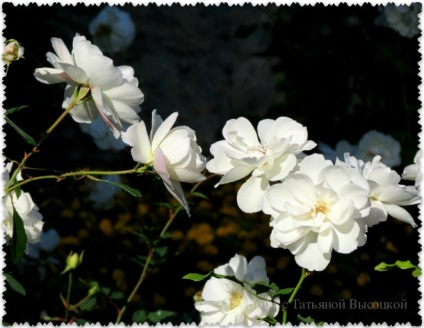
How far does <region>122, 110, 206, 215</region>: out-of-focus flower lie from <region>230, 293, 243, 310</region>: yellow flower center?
261 mm

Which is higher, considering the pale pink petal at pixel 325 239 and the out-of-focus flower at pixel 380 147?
the out-of-focus flower at pixel 380 147

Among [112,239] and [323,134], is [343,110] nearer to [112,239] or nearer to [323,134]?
[323,134]

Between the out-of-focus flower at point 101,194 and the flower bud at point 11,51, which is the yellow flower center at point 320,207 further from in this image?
the out-of-focus flower at point 101,194

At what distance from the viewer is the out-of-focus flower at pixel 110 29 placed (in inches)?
95.0

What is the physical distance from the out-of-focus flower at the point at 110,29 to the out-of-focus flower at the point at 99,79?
51.2 inches

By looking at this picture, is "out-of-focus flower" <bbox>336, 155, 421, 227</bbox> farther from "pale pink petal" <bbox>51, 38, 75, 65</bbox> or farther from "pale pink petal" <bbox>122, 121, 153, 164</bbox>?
"pale pink petal" <bbox>51, 38, 75, 65</bbox>

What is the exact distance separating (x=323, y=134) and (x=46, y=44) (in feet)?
4.04

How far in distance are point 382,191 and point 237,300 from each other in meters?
0.32

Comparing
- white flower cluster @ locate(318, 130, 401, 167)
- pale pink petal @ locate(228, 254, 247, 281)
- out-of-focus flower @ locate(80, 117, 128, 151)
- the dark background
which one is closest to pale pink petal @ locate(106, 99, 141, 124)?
pale pink petal @ locate(228, 254, 247, 281)

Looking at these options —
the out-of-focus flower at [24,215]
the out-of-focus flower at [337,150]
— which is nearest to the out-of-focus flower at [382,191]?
the out-of-focus flower at [24,215]

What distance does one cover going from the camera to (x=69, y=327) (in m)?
1.38

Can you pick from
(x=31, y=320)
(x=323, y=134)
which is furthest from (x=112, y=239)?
(x=323, y=134)

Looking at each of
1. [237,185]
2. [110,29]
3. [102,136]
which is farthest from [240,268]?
[237,185]

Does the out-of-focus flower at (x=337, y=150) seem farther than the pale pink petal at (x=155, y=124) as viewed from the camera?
Yes
